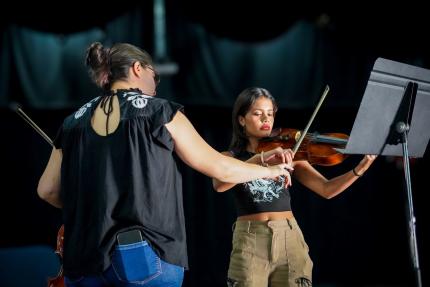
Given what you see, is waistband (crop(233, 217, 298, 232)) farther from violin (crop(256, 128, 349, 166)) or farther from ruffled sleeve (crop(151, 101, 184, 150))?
ruffled sleeve (crop(151, 101, 184, 150))

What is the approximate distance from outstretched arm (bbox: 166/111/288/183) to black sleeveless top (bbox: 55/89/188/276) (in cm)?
3

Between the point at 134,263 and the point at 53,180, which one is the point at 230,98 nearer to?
the point at 53,180

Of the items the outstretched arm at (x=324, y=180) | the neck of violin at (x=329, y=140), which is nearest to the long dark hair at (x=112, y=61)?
the neck of violin at (x=329, y=140)

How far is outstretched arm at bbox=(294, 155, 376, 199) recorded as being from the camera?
2.90 metres

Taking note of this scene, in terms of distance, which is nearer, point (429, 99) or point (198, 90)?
point (429, 99)

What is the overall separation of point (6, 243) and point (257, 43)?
2.36m

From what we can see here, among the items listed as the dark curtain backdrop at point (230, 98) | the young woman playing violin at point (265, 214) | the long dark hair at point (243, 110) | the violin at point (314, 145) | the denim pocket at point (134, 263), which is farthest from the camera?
the dark curtain backdrop at point (230, 98)

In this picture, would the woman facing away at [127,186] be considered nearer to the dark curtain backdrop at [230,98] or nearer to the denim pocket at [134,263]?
the denim pocket at [134,263]

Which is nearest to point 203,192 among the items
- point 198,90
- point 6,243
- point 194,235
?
point 194,235

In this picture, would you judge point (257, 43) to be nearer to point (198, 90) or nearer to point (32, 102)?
point (198, 90)

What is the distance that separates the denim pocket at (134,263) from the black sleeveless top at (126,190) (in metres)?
0.03

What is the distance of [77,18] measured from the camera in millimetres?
4449

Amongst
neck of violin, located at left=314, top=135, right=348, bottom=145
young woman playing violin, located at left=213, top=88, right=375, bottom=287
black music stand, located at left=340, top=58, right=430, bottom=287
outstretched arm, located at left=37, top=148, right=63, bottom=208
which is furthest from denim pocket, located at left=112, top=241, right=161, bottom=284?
neck of violin, located at left=314, top=135, right=348, bottom=145

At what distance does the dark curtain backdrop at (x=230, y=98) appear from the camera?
459 centimetres
